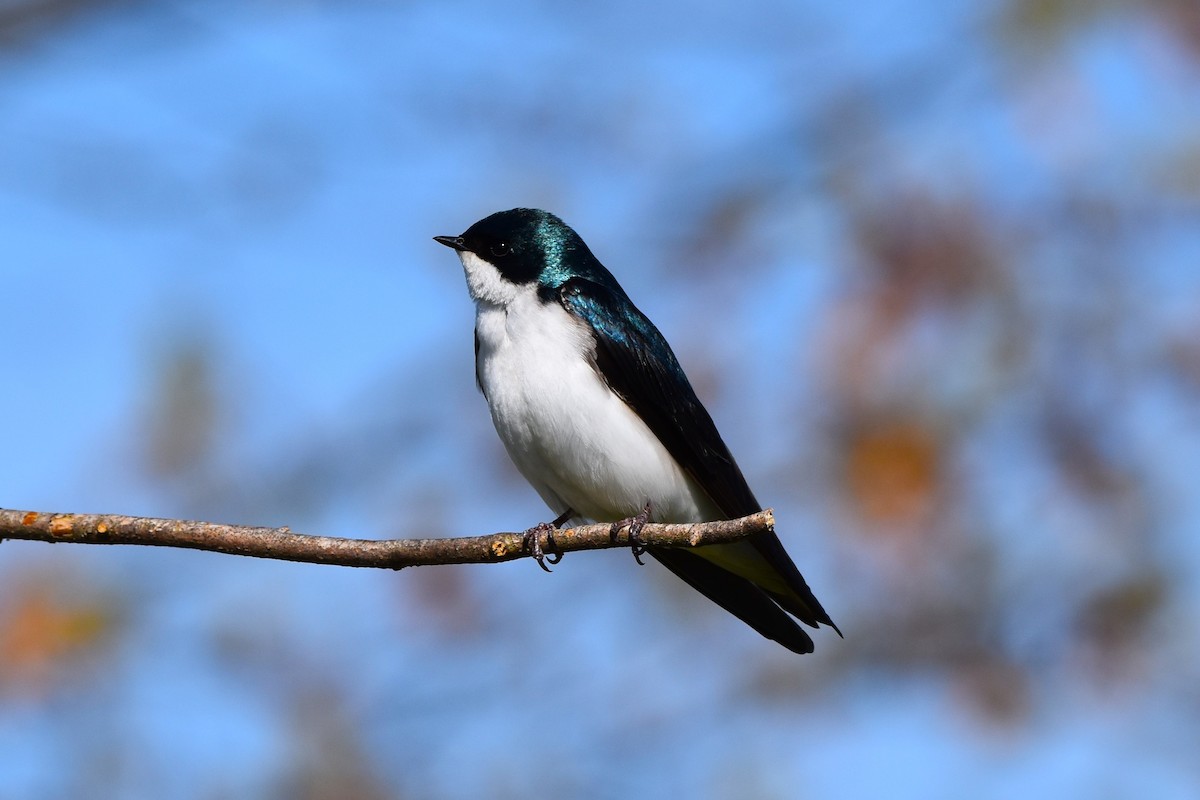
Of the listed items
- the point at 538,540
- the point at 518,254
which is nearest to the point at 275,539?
the point at 538,540

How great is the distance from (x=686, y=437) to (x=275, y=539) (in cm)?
160

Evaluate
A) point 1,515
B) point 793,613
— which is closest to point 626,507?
point 793,613

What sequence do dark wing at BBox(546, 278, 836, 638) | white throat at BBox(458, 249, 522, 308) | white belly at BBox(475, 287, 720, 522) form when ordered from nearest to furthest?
white belly at BBox(475, 287, 720, 522) < dark wing at BBox(546, 278, 836, 638) < white throat at BBox(458, 249, 522, 308)

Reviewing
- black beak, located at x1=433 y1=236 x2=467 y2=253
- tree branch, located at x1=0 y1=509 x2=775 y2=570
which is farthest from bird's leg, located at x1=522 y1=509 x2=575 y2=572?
black beak, located at x1=433 y1=236 x2=467 y2=253

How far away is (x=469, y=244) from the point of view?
4.30 meters

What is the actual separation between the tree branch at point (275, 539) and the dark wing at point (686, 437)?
119cm

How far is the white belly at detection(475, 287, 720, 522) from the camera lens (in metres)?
3.75

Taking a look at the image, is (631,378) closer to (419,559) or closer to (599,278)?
(599,278)

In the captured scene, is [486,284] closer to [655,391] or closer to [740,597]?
[655,391]

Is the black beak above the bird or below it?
above

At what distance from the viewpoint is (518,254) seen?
13.7 ft

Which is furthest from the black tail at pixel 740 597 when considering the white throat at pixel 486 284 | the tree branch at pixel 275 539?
the tree branch at pixel 275 539

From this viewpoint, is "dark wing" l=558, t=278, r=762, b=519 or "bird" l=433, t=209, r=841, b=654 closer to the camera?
"bird" l=433, t=209, r=841, b=654

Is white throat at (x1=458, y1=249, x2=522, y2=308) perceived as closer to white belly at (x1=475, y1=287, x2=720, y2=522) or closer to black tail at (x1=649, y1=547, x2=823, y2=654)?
white belly at (x1=475, y1=287, x2=720, y2=522)
